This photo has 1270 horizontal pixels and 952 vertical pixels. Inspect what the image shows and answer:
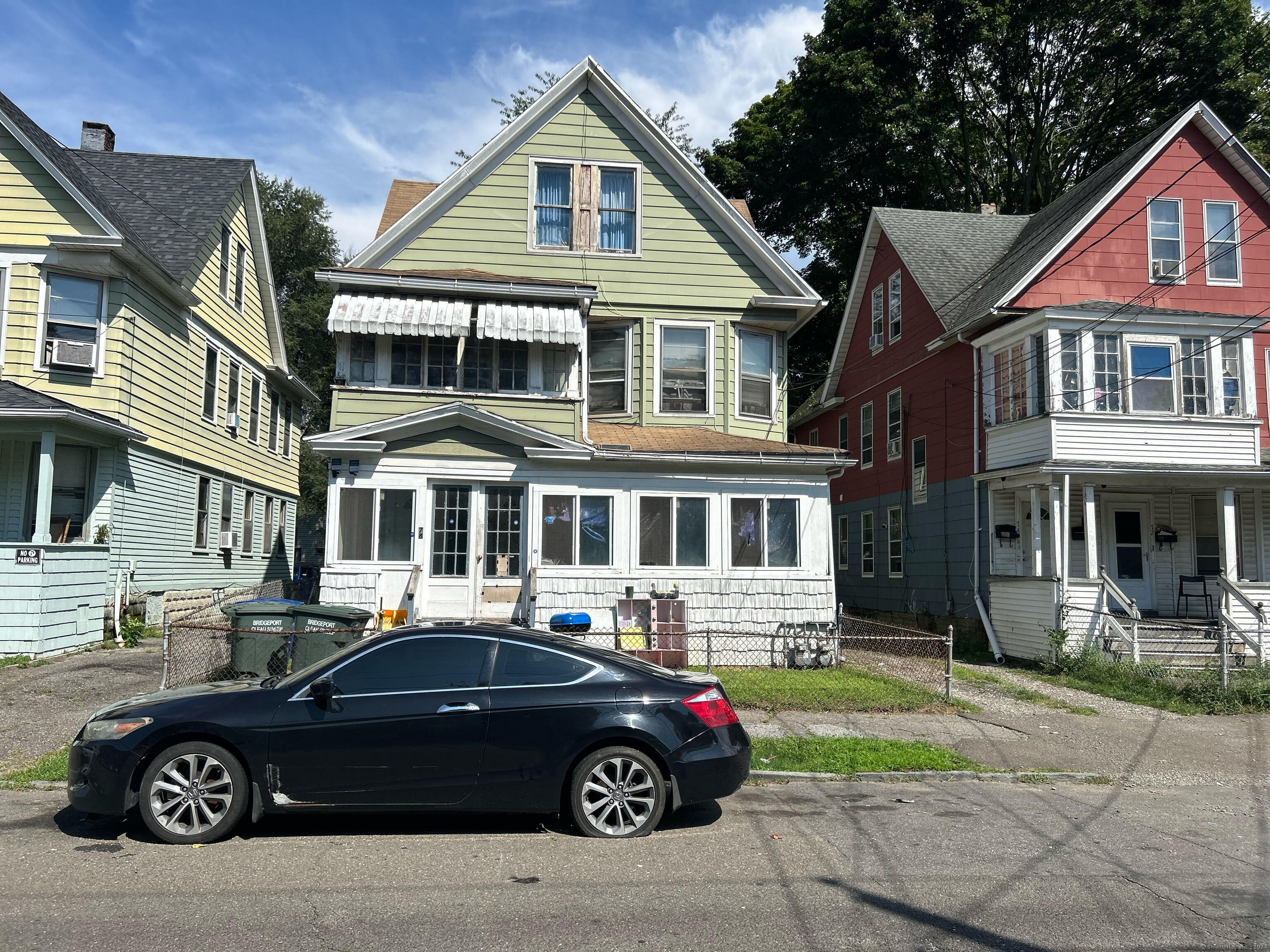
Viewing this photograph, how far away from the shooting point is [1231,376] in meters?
18.3

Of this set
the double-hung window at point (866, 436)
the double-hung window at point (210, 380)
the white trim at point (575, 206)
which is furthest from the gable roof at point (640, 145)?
the double-hung window at point (866, 436)

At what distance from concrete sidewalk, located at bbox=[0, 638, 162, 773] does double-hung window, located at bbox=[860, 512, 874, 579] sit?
17392 millimetres

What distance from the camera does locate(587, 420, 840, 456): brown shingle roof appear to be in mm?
15367

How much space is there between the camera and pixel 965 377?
808 inches

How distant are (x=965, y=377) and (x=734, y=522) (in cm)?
784

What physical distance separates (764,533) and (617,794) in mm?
9642

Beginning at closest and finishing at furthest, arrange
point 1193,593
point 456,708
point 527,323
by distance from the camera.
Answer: point 456,708 < point 527,323 < point 1193,593

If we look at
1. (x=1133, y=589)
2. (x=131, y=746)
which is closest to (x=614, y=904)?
(x=131, y=746)

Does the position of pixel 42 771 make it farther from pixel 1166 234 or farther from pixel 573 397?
pixel 1166 234

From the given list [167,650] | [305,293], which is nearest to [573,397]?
[167,650]

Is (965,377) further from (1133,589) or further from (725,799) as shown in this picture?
(725,799)

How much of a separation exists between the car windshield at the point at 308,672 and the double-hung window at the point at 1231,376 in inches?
697

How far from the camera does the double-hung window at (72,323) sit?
15.9 metres

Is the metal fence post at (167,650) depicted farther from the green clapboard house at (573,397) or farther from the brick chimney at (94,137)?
the brick chimney at (94,137)
